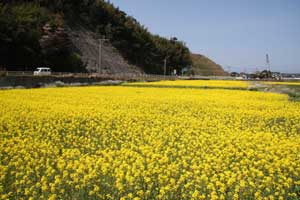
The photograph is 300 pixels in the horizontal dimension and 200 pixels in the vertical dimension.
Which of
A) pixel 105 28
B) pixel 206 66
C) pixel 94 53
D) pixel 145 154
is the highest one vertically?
pixel 105 28

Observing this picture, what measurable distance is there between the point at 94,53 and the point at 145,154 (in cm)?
6427

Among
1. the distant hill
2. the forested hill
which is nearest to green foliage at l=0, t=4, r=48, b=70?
the forested hill

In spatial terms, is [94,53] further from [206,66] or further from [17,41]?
[206,66]

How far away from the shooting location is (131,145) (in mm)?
9617

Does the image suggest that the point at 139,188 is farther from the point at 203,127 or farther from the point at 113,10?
the point at 113,10

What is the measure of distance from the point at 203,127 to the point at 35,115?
17.7 ft

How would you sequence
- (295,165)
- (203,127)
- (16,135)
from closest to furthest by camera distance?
(295,165) → (16,135) → (203,127)

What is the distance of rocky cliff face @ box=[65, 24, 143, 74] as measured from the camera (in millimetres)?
68019

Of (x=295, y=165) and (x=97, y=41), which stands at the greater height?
(x=97, y=41)

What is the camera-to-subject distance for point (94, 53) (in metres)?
71.8

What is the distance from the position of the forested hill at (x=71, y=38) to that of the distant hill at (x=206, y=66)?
107 feet

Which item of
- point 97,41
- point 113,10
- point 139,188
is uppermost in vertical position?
point 113,10

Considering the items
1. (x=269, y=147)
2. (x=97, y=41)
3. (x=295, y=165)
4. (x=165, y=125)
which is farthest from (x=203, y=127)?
(x=97, y=41)

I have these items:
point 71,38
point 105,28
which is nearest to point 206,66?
point 105,28
